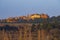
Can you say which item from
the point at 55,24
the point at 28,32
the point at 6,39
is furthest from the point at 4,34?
the point at 55,24

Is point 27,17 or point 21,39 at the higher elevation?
point 27,17

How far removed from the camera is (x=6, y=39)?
9484 millimetres

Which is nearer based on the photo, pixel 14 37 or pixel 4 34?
pixel 4 34

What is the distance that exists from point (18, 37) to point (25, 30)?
1.47 ft

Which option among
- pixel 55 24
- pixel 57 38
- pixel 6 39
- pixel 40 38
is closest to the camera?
pixel 6 39

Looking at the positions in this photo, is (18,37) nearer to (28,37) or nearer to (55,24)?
(28,37)

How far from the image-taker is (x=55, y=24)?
2305cm

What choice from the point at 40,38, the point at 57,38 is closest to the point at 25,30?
the point at 40,38

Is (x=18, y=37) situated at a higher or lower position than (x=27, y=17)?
lower

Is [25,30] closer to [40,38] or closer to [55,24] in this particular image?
[40,38]

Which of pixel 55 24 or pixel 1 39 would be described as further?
pixel 55 24

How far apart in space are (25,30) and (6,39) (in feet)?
2.43

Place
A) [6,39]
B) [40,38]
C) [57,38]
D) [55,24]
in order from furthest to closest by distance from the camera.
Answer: [55,24] → [57,38] → [40,38] → [6,39]

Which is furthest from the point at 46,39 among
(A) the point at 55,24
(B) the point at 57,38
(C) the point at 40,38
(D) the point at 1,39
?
(A) the point at 55,24
